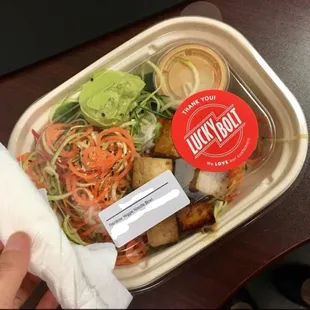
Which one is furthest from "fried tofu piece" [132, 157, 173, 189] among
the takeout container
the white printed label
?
the takeout container

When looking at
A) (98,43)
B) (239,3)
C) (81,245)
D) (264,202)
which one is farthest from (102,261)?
(239,3)

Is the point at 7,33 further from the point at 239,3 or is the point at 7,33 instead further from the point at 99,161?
the point at 239,3

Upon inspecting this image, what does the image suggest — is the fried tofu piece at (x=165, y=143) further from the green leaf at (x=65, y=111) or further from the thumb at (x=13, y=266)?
the thumb at (x=13, y=266)

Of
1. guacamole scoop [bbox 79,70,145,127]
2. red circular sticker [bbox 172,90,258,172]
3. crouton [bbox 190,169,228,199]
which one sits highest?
guacamole scoop [bbox 79,70,145,127]

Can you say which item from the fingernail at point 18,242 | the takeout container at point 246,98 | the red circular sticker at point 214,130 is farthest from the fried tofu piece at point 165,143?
the fingernail at point 18,242

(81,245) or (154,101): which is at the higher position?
(154,101)

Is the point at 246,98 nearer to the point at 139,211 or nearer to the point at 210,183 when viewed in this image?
the point at 210,183

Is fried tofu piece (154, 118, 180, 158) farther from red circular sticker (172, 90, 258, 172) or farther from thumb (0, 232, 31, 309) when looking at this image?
thumb (0, 232, 31, 309)
